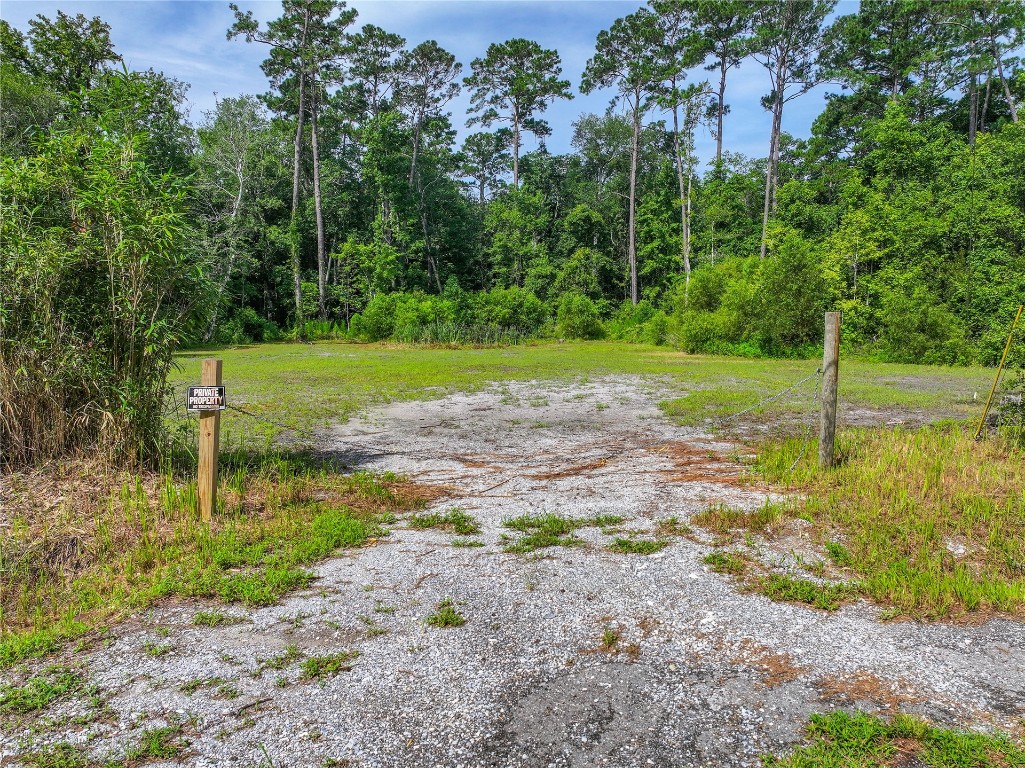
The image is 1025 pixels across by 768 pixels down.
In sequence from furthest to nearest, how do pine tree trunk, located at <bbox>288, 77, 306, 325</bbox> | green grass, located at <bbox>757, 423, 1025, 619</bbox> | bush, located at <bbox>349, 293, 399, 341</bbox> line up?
pine tree trunk, located at <bbox>288, 77, 306, 325</bbox> → bush, located at <bbox>349, 293, 399, 341</bbox> → green grass, located at <bbox>757, 423, 1025, 619</bbox>

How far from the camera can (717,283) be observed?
23016 mm

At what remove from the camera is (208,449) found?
4.46m

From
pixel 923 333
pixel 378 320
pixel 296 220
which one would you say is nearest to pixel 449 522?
pixel 923 333

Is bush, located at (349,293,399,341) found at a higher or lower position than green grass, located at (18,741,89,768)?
higher

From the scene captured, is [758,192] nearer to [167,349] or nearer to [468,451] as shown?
[468,451]

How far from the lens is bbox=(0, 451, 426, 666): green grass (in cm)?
338

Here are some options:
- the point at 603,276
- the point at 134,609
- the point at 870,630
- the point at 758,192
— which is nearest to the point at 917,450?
the point at 870,630

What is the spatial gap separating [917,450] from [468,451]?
15.4ft

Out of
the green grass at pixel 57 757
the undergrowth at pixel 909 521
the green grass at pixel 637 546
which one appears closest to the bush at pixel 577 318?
the undergrowth at pixel 909 521

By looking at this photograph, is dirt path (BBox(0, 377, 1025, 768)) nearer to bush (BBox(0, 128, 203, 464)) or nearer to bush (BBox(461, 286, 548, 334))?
bush (BBox(0, 128, 203, 464))

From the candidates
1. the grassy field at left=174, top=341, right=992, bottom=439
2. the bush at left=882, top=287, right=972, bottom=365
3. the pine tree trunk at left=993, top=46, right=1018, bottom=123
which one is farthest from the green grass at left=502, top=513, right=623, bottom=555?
the pine tree trunk at left=993, top=46, right=1018, bottom=123

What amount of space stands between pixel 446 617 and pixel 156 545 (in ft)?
7.26

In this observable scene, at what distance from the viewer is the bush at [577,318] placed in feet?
96.2

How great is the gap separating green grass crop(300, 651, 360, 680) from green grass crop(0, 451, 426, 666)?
76cm
